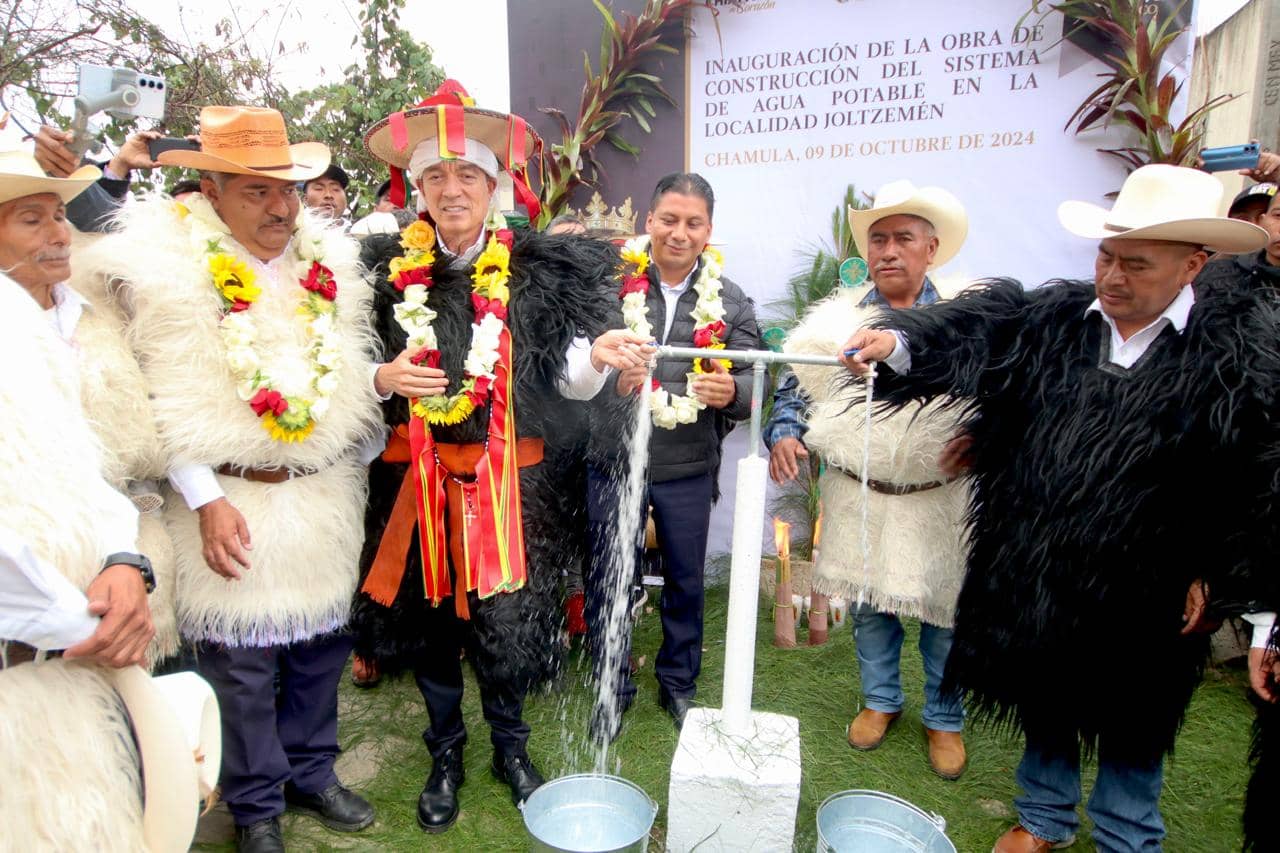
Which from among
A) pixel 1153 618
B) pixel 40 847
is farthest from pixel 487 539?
pixel 1153 618

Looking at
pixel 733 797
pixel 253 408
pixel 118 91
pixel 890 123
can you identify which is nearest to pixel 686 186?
pixel 890 123

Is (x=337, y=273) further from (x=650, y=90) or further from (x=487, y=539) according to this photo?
(x=650, y=90)

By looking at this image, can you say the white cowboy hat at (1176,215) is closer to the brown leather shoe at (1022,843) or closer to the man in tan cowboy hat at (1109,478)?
the man in tan cowboy hat at (1109,478)

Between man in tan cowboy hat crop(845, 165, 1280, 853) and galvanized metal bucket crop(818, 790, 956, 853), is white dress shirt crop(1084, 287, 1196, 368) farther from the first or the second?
galvanized metal bucket crop(818, 790, 956, 853)

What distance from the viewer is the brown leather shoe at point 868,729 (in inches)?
125

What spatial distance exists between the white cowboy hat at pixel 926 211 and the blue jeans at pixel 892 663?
1505 millimetres

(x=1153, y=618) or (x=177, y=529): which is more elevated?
(x=177, y=529)

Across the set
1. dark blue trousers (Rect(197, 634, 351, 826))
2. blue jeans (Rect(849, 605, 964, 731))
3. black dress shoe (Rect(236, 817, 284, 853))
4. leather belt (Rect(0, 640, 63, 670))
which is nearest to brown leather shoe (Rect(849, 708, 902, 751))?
blue jeans (Rect(849, 605, 964, 731))

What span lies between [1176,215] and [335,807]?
332 centimetres

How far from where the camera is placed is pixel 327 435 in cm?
241

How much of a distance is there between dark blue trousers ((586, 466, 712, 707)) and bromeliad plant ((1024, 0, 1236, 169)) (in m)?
2.73

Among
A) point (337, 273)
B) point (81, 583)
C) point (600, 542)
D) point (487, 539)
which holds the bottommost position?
point (600, 542)

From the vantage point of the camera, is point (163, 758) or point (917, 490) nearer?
point (163, 758)

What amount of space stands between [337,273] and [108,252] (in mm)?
652
